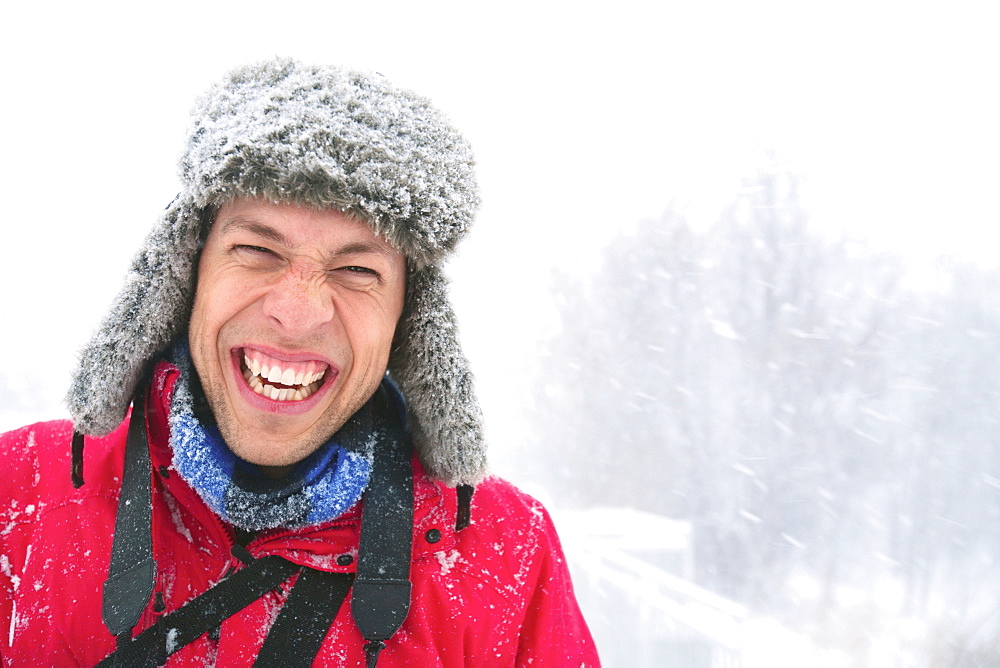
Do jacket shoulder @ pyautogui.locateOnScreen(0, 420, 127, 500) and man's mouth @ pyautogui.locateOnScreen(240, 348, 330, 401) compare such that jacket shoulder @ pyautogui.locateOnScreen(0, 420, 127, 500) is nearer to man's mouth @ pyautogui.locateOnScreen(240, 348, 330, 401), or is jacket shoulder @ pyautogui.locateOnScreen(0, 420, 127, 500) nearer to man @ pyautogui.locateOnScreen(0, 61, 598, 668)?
man @ pyautogui.locateOnScreen(0, 61, 598, 668)

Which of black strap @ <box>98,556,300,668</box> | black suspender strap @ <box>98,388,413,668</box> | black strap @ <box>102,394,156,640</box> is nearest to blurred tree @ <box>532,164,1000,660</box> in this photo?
black suspender strap @ <box>98,388,413,668</box>

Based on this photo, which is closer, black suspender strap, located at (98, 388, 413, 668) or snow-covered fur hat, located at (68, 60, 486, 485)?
black suspender strap, located at (98, 388, 413, 668)

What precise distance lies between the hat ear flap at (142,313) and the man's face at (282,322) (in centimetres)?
Answer: 7

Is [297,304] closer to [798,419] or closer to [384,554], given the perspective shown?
[384,554]

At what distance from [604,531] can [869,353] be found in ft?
37.9

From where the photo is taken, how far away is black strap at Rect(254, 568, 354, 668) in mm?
1454

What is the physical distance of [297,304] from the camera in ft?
5.17

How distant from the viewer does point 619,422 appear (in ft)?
87.4

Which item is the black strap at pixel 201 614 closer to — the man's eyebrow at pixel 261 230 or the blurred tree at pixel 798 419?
the man's eyebrow at pixel 261 230

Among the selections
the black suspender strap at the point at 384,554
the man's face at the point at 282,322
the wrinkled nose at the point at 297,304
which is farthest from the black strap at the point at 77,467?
the black suspender strap at the point at 384,554

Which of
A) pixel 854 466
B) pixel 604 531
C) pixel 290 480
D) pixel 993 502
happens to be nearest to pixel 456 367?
pixel 290 480

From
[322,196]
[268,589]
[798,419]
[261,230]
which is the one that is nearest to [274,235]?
[261,230]

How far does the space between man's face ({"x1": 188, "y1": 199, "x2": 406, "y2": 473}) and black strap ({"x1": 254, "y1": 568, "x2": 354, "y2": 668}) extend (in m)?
0.29

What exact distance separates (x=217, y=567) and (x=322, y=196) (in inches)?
34.2
